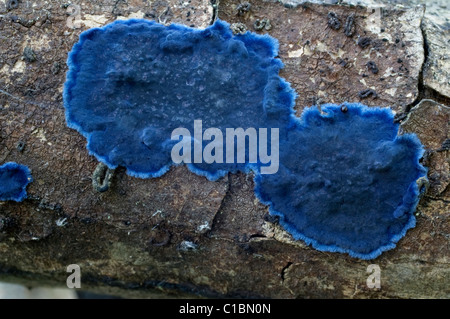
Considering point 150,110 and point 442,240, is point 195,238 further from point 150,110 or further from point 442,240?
point 442,240

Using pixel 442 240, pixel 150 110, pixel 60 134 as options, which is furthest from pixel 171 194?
pixel 442 240

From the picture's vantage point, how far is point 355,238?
2.15 meters

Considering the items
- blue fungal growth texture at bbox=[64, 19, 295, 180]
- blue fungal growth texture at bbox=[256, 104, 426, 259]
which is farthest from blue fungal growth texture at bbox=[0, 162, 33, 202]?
blue fungal growth texture at bbox=[256, 104, 426, 259]

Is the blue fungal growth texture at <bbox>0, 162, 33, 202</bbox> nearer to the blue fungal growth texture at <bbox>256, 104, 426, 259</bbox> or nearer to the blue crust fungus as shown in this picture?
the blue crust fungus

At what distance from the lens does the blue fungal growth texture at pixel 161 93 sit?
217 cm

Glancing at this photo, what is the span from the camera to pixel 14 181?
2238 millimetres

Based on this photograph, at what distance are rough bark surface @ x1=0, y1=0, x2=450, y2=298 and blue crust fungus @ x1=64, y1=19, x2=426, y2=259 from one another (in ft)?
0.28

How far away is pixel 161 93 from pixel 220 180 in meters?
0.56

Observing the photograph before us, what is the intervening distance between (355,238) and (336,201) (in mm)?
237

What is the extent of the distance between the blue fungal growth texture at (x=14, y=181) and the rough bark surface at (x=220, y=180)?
40mm

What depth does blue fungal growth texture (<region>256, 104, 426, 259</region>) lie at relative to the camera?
2086mm

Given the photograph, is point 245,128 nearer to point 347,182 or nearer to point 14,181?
point 347,182

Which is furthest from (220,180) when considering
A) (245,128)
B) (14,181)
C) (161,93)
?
(14,181)

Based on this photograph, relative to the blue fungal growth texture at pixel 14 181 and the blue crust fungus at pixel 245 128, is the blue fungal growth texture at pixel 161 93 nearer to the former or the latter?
the blue crust fungus at pixel 245 128
